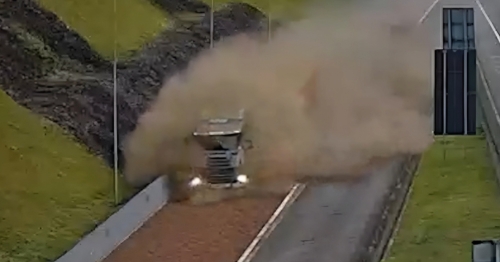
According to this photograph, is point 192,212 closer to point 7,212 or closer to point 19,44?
point 7,212

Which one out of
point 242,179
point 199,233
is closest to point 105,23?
point 242,179

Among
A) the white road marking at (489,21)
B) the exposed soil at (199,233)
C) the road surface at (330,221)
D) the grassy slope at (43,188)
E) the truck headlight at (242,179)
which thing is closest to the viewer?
the road surface at (330,221)

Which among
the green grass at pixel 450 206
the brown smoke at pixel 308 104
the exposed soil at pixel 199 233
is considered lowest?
the exposed soil at pixel 199 233

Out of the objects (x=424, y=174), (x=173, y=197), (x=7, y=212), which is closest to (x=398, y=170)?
(x=424, y=174)

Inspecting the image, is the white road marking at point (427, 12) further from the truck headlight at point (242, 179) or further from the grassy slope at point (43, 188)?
the grassy slope at point (43, 188)

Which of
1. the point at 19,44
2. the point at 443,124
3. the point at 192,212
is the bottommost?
the point at 192,212

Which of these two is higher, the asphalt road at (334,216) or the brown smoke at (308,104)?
the brown smoke at (308,104)

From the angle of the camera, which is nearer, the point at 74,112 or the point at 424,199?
the point at 424,199

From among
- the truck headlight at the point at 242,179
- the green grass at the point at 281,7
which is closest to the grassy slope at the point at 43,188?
the truck headlight at the point at 242,179
